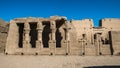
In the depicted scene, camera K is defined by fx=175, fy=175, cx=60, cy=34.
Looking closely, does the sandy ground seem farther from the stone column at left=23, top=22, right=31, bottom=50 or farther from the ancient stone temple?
the stone column at left=23, top=22, right=31, bottom=50

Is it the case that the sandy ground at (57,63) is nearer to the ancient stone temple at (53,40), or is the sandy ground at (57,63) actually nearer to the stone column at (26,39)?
the ancient stone temple at (53,40)

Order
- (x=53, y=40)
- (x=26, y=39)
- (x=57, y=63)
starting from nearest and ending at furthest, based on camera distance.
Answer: (x=57, y=63) → (x=53, y=40) → (x=26, y=39)

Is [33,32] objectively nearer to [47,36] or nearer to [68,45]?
[47,36]

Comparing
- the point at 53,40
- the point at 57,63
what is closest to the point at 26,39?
the point at 53,40

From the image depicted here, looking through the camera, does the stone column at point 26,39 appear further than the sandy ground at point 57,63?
Yes

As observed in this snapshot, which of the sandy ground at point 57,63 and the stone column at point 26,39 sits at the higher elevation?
the stone column at point 26,39

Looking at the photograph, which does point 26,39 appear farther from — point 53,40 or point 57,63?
point 57,63

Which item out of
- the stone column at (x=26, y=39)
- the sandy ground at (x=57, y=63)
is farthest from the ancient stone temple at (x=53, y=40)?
the sandy ground at (x=57, y=63)

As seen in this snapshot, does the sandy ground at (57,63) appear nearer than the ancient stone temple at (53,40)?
Yes

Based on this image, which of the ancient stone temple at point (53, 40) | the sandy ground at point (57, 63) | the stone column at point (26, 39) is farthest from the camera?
the stone column at point (26, 39)

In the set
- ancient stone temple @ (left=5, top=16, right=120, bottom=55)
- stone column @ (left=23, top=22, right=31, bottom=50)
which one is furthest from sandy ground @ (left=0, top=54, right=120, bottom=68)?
stone column @ (left=23, top=22, right=31, bottom=50)

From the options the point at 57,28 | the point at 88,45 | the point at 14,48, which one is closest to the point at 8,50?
the point at 14,48

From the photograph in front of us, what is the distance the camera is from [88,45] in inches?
801

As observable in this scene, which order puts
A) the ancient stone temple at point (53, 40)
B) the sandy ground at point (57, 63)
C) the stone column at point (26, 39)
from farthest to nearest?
the stone column at point (26, 39)
the ancient stone temple at point (53, 40)
the sandy ground at point (57, 63)
